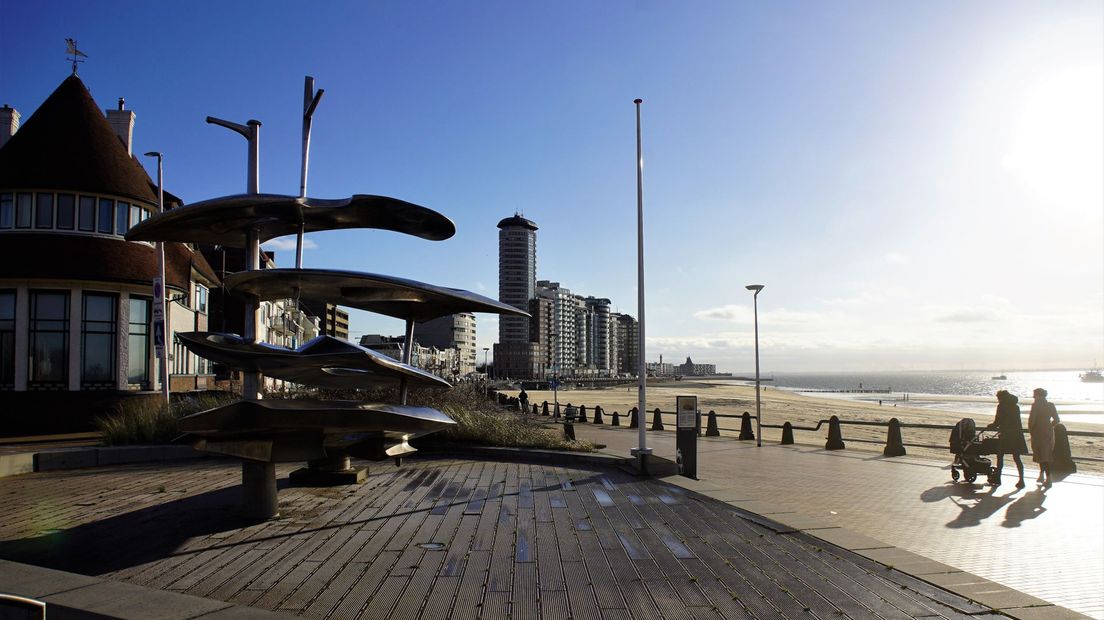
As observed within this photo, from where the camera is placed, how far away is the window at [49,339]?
65.9 feet

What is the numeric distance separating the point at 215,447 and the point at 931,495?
11.2 m

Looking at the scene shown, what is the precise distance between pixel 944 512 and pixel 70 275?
22636 mm

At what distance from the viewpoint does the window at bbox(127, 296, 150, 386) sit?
2144cm

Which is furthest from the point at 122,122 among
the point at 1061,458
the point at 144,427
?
the point at 1061,458

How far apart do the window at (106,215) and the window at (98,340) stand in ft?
6.72

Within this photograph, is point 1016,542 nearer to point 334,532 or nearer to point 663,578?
point 663,578

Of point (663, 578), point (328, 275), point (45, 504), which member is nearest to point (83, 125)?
point (45, 504)

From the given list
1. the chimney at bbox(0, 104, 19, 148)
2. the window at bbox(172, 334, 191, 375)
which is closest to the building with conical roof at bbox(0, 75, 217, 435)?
the window at bbox(172, 334, 191, 375)

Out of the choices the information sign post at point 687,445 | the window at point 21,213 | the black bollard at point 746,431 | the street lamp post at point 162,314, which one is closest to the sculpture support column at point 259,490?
the information sign post at point 687,445

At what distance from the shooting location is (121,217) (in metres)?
21.5

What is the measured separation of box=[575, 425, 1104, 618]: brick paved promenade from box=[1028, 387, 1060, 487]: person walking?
1.29 ft

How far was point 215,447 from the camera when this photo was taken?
7441mm

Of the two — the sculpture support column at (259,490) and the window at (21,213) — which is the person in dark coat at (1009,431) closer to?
the sculpture support column at (259,490)

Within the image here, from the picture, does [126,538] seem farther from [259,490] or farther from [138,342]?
[138,342]
